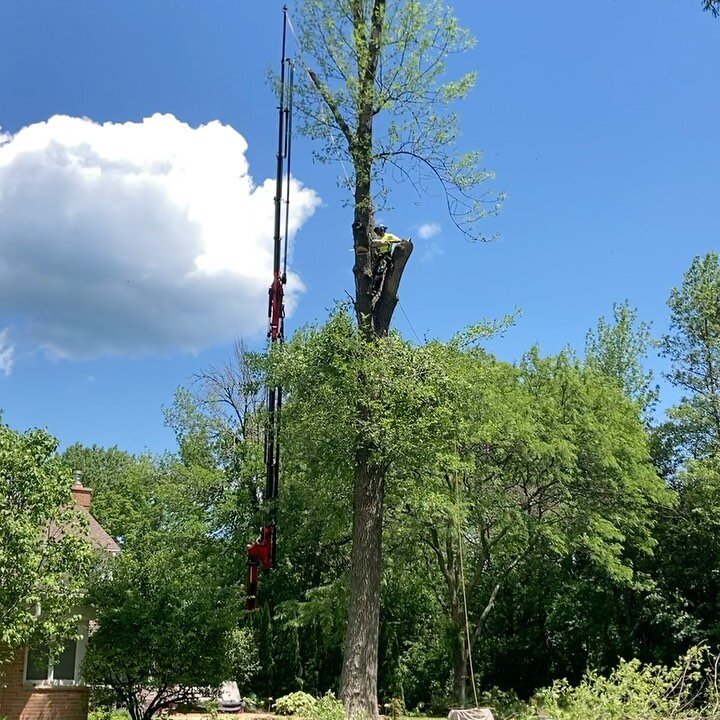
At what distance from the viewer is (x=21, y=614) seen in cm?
1006

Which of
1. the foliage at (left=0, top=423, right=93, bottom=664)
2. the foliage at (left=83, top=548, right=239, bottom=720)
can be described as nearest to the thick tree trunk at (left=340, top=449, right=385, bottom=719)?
the foliage at (left=83, top=548, right=239, bottom=720)

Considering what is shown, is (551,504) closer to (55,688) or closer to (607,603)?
(607,603)

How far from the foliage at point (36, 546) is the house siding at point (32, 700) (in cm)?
133

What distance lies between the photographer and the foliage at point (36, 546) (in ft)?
32.9

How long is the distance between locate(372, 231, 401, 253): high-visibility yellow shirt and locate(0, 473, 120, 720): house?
6139 mm

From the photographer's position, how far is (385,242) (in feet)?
39.1

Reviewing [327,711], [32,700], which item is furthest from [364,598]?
[32,700]

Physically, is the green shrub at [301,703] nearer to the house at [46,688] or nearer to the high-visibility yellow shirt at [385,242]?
the house at [46,688]

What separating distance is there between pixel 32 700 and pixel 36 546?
3703 millimetres

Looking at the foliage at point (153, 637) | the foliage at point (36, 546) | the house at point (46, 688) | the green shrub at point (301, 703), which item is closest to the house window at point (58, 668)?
the house at point (46, 688)

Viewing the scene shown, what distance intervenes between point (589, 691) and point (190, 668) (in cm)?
671

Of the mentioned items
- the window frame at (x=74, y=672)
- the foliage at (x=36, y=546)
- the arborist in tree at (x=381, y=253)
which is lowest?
the window frame at (x=74, y=672)

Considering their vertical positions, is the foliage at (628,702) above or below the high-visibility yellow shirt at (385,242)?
→ below

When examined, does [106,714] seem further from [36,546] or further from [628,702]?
[628,702]
